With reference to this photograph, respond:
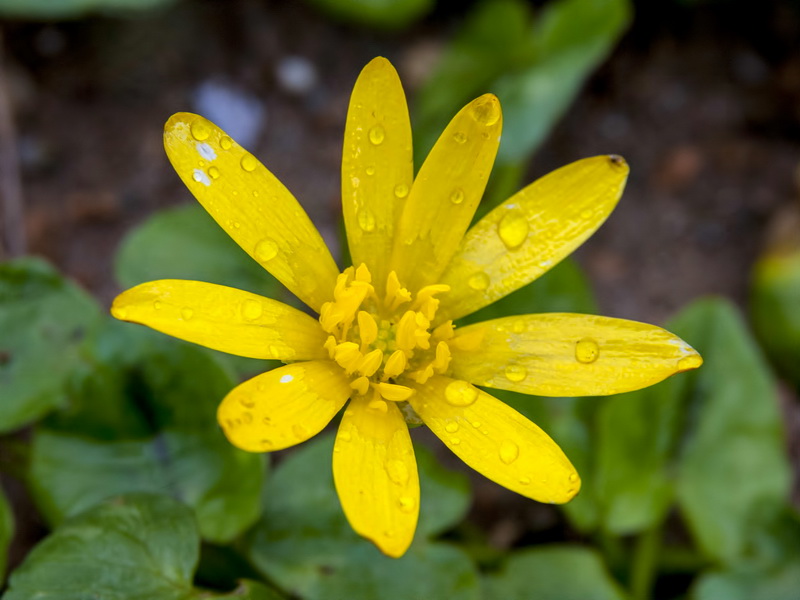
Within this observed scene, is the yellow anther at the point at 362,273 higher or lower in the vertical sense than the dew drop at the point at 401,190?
lower

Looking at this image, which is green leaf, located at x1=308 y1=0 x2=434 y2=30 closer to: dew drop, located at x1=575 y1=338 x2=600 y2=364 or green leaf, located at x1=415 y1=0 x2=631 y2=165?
green leaf, located at x1=415 y1=0 x2=631 y2=165

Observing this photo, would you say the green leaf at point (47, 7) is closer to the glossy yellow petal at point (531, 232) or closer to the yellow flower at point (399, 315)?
the yellow flower at point (399, 315)

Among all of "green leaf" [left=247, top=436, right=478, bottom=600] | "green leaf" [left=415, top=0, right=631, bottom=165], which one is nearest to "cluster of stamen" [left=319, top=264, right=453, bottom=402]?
"green leaf" [left=247, top=436, right=478, bottom=600]

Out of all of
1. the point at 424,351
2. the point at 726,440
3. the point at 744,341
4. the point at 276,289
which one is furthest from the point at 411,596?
the point at 744,341

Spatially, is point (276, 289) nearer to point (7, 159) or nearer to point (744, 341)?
point (7, 159)

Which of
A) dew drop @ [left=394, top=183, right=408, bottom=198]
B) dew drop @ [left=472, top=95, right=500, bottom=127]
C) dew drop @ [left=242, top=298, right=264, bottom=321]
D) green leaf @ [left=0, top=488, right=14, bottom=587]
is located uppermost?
dew drop @ [left=472, top=95, right=500, bottom=127]

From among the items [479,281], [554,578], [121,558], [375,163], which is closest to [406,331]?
[479,281]

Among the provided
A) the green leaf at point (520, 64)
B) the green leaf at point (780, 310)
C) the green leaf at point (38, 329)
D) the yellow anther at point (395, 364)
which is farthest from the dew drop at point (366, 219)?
the green leaf at point (780, 310)
